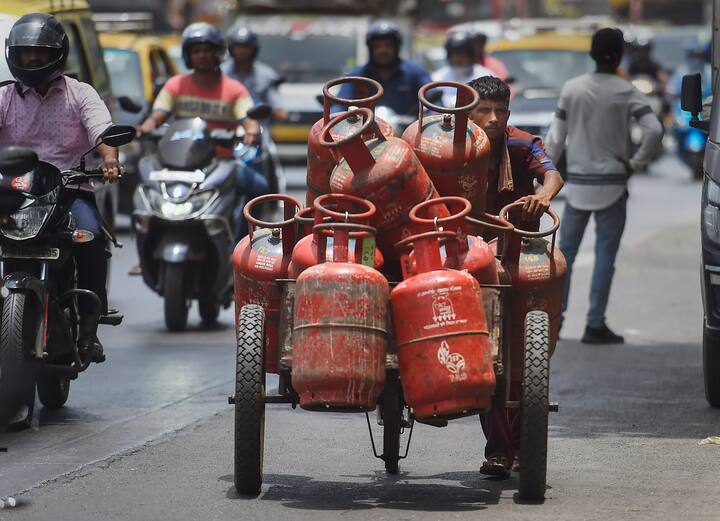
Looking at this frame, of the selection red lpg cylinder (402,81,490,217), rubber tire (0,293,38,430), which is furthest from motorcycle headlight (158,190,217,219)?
red lpg cylinder (402,81,490,217)

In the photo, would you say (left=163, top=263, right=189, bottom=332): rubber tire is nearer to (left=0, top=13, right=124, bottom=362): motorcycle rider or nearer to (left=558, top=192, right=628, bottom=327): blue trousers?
(left=558, top=192, right=628, bottom=327): blue trousers

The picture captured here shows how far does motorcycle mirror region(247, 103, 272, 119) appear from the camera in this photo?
11.9 m

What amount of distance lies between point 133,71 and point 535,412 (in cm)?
1298

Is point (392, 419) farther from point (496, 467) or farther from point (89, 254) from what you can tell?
point (89, 254)

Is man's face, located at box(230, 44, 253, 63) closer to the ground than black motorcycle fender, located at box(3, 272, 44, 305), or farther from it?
closer to the ground

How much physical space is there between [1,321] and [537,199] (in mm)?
2458

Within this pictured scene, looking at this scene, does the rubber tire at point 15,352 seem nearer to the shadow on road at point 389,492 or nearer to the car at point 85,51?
the shadow on road at point 389,492

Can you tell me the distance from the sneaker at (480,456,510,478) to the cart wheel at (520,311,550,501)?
50 cm

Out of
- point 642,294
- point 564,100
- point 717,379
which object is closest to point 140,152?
point 642,294

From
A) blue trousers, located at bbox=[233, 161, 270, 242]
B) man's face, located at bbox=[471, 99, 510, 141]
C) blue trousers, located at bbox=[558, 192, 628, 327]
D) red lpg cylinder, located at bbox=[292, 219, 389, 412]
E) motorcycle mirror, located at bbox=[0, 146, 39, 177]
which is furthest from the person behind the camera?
blue trousers, located at bbox=[233, 161, 270, 242]

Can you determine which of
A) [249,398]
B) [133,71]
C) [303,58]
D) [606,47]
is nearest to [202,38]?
A: [606,47]

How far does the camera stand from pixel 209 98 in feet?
40.6

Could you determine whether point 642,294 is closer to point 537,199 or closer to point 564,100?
point 564,100

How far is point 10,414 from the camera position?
819 cm
